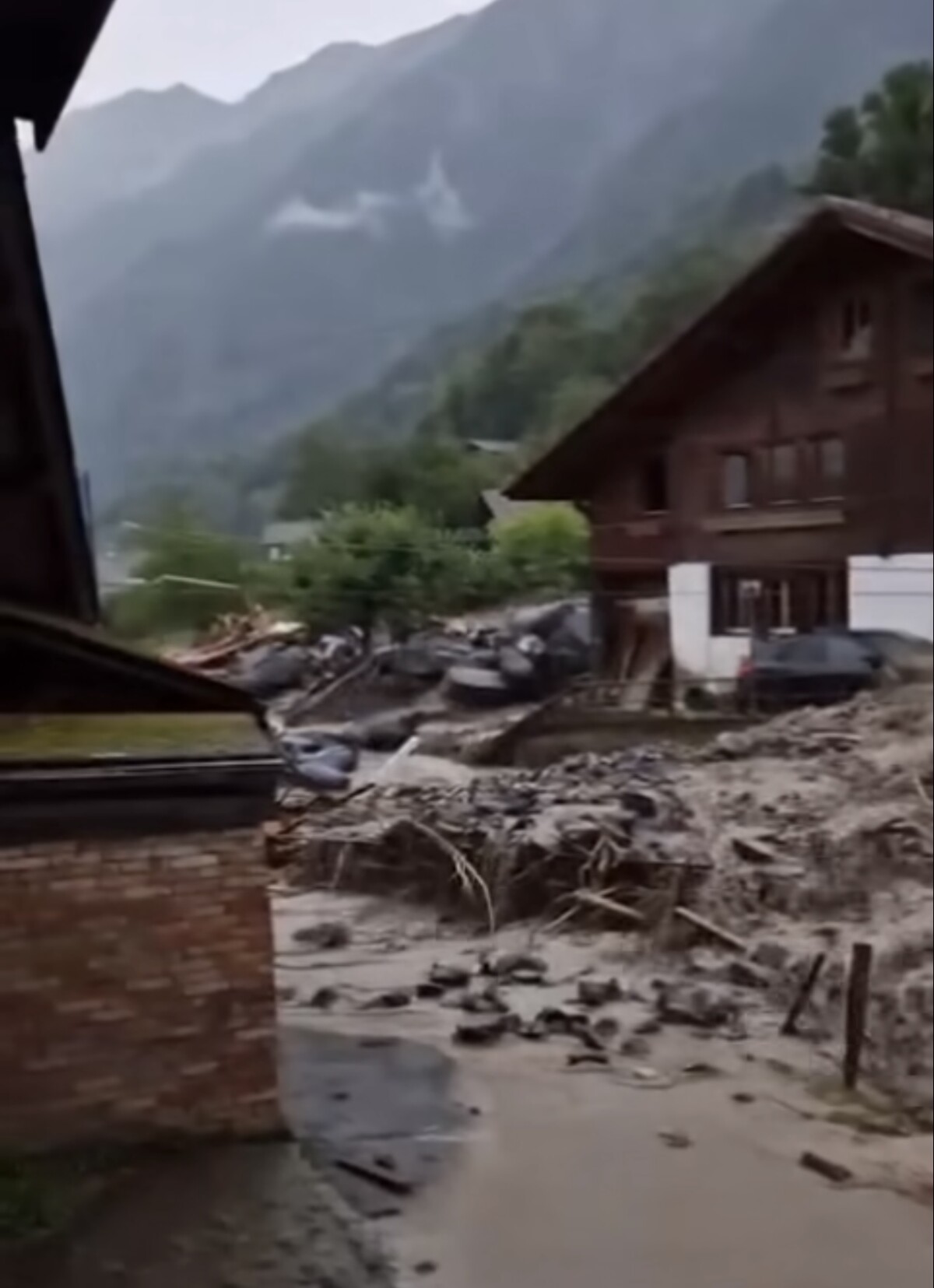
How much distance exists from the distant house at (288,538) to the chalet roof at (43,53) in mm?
555

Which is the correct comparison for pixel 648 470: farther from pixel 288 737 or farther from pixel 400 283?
pixel 288 737

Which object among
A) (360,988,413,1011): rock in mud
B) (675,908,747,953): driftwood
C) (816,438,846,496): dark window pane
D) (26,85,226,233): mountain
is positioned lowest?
(360,988,413,1011): rock in mud

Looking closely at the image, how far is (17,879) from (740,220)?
119 cm

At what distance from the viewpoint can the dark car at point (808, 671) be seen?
1.32 metres

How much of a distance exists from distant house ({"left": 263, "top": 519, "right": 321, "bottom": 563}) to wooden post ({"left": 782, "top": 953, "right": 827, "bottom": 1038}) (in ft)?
2.29

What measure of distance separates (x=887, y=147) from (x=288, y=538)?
Result: 0.74m

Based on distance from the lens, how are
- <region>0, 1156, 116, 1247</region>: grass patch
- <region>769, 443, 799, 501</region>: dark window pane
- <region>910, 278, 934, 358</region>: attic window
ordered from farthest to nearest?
1. <region>0, 1156, 116, 1247</region>: grass patch
2. <region>769, 443, 799, 501</region>: dark window pane
3. <region>910, 278, 934, 358</region>: attic window

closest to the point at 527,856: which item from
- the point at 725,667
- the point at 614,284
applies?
the point at 725,667

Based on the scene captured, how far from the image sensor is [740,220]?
1440 millimetres

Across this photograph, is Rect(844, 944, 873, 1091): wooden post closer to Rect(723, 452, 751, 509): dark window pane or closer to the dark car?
the dark car

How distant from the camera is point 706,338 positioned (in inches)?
55.2

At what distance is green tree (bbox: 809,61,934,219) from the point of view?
1319 millimetres

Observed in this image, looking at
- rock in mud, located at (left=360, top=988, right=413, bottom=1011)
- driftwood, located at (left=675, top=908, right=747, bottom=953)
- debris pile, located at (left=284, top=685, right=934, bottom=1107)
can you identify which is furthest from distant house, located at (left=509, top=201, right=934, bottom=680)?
rock in mud, located at (left=360, top=988, right=413, bottom=1011)

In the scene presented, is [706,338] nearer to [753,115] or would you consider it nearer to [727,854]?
[753,115]
